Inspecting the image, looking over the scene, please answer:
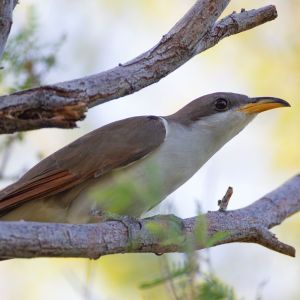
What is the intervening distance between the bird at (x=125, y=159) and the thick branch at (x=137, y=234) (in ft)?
1.48

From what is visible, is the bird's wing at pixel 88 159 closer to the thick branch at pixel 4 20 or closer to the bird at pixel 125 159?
the bird at pixel 125 159

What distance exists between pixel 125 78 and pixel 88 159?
1631mm

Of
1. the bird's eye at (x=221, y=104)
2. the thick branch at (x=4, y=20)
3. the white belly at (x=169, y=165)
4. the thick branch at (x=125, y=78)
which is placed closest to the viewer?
the thick branch at (x=125, y=78)

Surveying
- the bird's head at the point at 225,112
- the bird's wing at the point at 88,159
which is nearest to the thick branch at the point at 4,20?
the bird's wing at the point at 88,159

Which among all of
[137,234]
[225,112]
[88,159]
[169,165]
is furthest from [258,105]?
[137,234]

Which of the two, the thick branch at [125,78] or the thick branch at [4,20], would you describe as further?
the thick branch at [4,20]

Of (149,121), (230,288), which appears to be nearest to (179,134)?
(149,121)

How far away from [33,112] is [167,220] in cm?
70

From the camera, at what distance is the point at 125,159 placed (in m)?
5.11

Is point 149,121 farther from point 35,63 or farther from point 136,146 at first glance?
point 35,63

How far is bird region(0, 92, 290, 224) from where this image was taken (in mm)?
4910

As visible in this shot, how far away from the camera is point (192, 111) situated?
5.68 metres

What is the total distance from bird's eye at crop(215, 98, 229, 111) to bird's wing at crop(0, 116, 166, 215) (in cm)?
45

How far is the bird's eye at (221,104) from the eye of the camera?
5601 mm
